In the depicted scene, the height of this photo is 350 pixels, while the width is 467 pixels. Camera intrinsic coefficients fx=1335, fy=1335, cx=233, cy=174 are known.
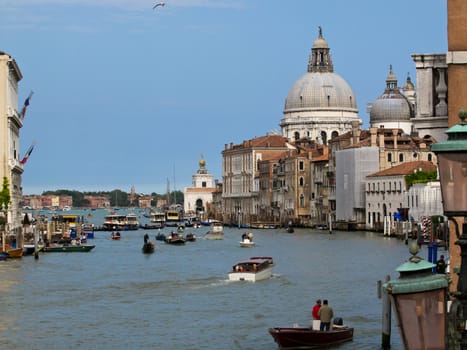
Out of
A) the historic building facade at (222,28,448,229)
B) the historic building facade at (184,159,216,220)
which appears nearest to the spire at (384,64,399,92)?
the historic building facade at (222,28,448,229)

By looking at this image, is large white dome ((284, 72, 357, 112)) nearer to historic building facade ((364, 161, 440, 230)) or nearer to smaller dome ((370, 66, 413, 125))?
smaller dome ((370, 66, 413, 125))

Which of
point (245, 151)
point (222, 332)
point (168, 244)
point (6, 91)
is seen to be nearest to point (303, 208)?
point (245, 151)

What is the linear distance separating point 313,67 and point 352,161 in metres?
51.3

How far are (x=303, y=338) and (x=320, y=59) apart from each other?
118 metres

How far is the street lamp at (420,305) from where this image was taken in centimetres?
546

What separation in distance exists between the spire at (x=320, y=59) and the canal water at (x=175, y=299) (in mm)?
84976

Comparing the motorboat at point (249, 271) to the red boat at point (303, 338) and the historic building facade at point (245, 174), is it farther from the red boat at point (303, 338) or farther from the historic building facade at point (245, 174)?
the historic building facade at point (245, 174)

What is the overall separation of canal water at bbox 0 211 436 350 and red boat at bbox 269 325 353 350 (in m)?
0.25

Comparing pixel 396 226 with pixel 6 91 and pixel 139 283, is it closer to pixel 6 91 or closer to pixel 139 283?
pixel 6 91

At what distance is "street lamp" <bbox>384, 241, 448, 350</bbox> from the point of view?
215 inches

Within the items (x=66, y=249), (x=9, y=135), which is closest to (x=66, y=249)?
(x=66, y=249)

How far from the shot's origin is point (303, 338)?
61.2 ft

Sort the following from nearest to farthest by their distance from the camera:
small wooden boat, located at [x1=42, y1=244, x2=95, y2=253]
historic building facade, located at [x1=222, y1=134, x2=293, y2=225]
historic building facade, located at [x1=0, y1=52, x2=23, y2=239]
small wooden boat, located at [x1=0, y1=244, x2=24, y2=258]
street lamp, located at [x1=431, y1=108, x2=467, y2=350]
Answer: street lamp, located at [x1=431, y1=108, x2=467, y2=350] → small wooden boat, located at [x1=0, y1=244, x2=24, y2=258] → small wooden boat, located at [x1=42, y1=244, x2=95, y2=253] → historic building facade, located at [x1=0, y1=52, x2=23, y2=239] → historic building facade, located at [x1=222, y1=134, x2=293, y2=225]

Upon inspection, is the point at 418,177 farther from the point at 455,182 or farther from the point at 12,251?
the point at 455,182
